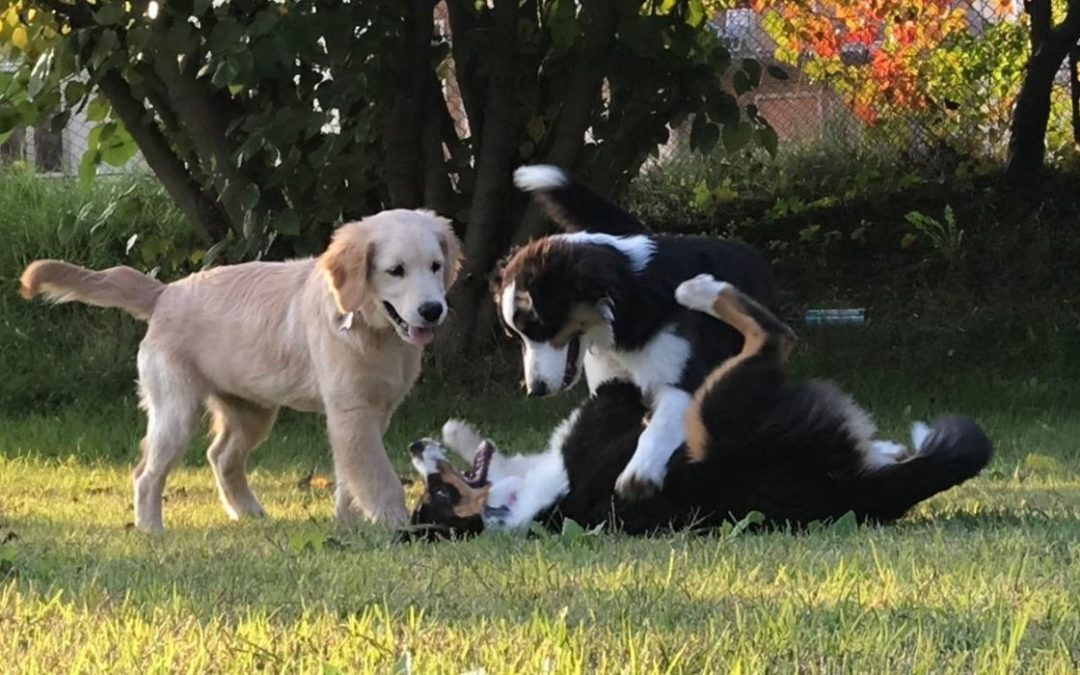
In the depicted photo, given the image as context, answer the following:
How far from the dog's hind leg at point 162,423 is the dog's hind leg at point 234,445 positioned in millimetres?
172

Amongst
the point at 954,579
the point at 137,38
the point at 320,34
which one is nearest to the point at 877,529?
the point at 954,579

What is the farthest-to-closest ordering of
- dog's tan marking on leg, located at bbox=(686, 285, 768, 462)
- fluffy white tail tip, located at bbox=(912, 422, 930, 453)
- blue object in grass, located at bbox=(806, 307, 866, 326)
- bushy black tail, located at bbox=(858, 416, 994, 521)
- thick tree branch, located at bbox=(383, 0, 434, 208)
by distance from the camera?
1. blue object in grass, located at bbox=(806, 307, 866, 326)
2. thick tree branch, located at bbox=(383, 0, 434, 208)
3. fluffy white tail tip, located at bbox=(912, 422, 930, 453)
4. dog's tan marking on leg, located at bbox=(686, 285, 768, 462)
5. bushy black tail, located at bbox=(858, 416, 994, 521)

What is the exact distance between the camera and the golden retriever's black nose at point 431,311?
486 centimetres

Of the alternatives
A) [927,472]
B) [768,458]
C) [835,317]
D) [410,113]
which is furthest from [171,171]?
[927,472]

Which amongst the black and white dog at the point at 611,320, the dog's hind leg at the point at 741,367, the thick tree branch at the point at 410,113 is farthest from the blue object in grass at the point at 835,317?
the dog's hind leg at the point at 741,367

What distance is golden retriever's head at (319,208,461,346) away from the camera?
4.87 metres

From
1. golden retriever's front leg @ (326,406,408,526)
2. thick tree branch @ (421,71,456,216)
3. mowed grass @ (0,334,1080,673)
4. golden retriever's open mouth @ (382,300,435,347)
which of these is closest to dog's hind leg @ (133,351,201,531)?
mowed grass @ (0,334,1080,673)

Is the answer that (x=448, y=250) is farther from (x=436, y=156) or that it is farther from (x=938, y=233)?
(x=938, y=233)

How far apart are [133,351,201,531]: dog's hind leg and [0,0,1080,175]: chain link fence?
573 cm

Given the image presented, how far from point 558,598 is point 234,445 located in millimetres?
3122

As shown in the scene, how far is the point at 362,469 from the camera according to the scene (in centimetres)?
491

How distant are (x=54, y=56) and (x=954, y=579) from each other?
20.0 ft

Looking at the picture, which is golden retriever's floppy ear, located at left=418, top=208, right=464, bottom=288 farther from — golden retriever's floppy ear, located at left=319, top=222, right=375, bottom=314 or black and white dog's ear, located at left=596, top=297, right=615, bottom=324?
black and white dog's ear, located at left=596, top=297, right=615, bottom=324

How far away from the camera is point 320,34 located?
6594mm
